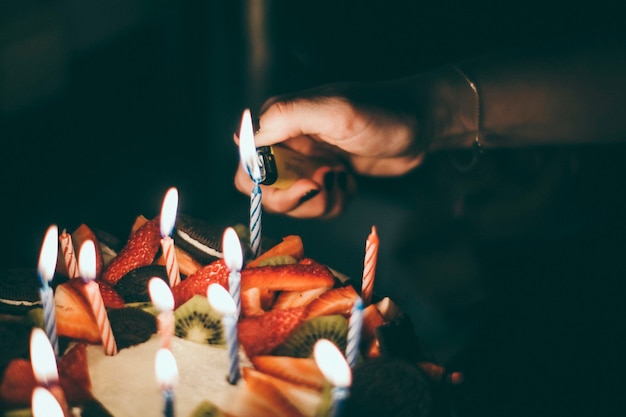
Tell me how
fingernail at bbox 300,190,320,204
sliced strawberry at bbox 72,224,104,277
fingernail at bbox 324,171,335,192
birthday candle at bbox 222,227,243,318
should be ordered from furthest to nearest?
fingernail at bbox 324,171,335,192
fingernail at bbox 300,190,320,204
sliced strawberry at bbox 72,224,104,277
birthday candle at bbox 222,227,243,318

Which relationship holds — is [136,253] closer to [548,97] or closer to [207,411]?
[207,411]

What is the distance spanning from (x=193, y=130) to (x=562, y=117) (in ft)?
7.77

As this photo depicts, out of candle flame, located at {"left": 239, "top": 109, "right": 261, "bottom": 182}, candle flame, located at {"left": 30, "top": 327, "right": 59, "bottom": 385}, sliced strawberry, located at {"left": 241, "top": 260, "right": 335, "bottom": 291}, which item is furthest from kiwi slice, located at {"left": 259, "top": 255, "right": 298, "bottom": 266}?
candle flame, located at {"left": 30, "top": 327, "right": 59, "bottom": 385}

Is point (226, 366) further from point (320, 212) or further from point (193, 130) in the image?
point (193, 130)

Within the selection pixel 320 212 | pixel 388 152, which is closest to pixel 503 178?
pixel 388 152

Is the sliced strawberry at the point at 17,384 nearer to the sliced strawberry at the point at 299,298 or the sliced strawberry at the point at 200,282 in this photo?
the sliced strawberry at the point at 200,282

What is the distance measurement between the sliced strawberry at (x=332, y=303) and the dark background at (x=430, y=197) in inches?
14.0

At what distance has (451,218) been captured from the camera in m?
2.26

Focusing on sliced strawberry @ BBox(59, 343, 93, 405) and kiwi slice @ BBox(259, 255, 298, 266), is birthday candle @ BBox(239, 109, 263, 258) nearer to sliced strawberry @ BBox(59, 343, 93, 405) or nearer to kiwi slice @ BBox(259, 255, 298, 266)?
kiwi slice @ BBox(259, 255, 298, 266)

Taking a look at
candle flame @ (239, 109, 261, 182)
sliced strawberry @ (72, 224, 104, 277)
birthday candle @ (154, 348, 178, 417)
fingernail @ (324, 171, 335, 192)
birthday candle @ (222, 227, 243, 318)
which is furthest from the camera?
fingernail @ (324, 171, 335, 192)

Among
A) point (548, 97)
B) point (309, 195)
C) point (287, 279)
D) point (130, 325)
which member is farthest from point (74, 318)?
point (548, 97)

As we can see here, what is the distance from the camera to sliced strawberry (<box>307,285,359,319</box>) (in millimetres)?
1285

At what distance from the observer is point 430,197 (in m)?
2.37

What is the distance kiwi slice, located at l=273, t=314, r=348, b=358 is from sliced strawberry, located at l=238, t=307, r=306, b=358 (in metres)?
0.01
